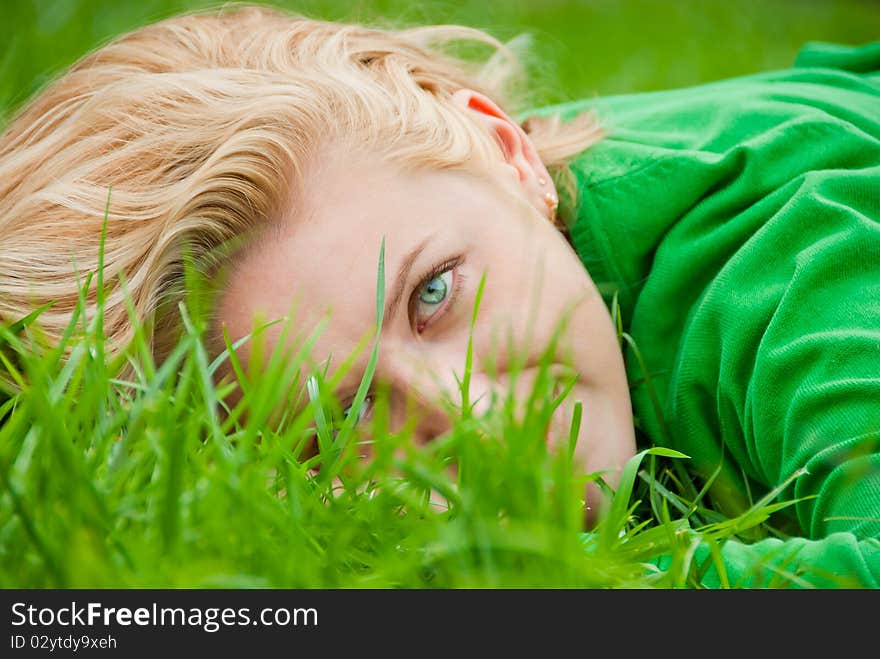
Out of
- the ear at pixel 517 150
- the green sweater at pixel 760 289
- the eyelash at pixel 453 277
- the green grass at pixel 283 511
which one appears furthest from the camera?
the ear at pixel 517 150

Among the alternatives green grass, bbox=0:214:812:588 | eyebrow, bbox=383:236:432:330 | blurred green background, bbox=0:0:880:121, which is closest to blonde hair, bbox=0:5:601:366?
eyebrow, bbox=383:236:432:330

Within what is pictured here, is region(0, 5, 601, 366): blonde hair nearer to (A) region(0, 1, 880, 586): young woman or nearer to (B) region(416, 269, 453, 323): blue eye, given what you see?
(A) region(0, 1, 880, 586): young woman

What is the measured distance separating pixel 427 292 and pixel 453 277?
4 centimetres

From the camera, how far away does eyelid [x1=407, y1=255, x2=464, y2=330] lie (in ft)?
4.08

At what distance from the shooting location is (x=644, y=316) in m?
1.51

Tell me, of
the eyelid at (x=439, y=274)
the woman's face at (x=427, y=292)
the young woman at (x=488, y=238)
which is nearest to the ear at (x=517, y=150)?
the young woman at (x=488, y=238)

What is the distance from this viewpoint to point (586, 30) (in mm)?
4531

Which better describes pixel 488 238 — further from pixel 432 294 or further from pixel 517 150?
pixel 517 150

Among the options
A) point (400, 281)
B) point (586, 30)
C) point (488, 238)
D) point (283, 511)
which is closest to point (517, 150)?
point (488, 238)

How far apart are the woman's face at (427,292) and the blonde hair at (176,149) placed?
7 centimetres

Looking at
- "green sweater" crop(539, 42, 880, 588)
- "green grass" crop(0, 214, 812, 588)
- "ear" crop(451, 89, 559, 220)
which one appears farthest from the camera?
"ear" crop(451, 89, 559, 220)

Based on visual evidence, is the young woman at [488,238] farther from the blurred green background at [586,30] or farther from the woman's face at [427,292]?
the blurred green background at [586,30]

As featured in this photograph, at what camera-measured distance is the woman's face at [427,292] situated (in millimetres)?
1198
